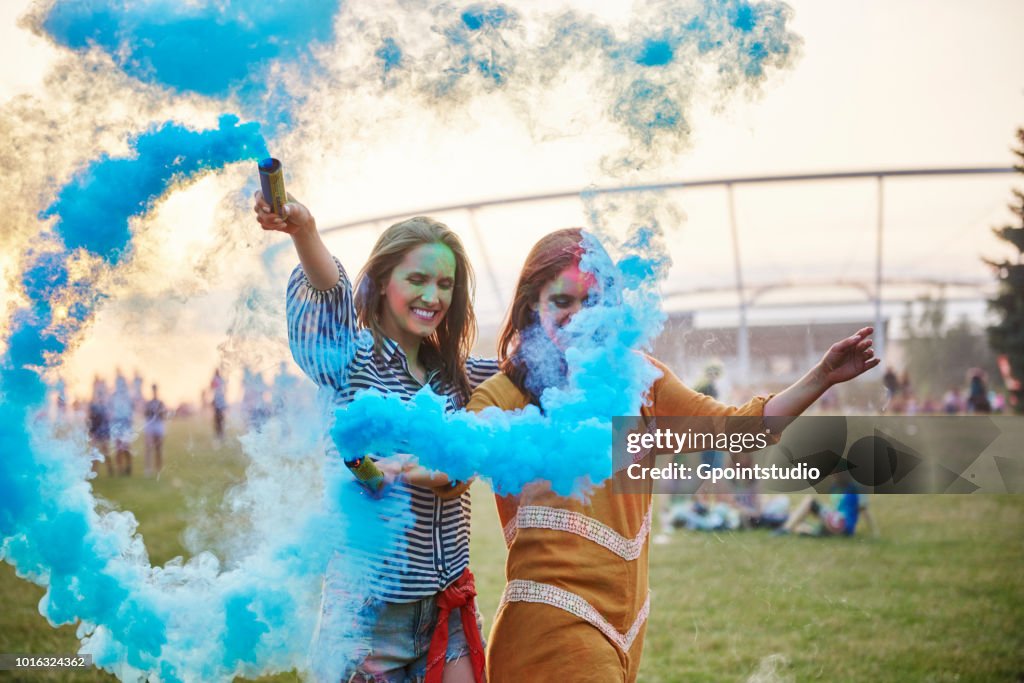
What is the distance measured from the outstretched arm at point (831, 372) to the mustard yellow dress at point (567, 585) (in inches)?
20.6

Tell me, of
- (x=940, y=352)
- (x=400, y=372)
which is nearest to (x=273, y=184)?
(x=400, y=372)

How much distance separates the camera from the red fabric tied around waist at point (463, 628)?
2.06 metres

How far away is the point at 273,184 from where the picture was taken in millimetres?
1932

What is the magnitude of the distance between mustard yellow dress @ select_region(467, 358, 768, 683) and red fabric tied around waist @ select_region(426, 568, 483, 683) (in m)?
0.04

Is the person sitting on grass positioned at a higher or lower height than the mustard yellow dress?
lower

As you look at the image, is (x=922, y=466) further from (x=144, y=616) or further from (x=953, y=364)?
(x=953, y=364)

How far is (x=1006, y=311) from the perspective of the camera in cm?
1673

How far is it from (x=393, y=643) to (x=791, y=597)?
391 cm

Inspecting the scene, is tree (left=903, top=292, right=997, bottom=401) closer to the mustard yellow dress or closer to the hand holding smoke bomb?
the mustard yellow dress

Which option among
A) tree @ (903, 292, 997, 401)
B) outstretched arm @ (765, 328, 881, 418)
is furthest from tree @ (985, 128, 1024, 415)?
outstretched arm @ (765, 328, 881, 418)

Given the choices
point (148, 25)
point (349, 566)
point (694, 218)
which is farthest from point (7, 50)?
point (694, 218)

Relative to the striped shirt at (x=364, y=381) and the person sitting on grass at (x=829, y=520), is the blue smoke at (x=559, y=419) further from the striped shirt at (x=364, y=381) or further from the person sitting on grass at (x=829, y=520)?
the person sitting on grass at (x=829, y=520)

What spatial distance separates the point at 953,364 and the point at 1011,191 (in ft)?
11.3

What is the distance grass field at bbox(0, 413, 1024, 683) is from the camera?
12.1 feet
